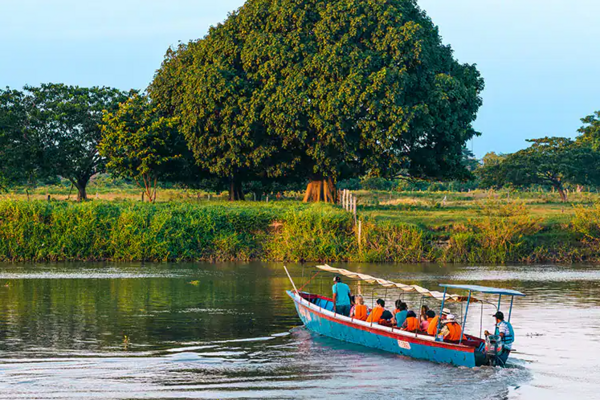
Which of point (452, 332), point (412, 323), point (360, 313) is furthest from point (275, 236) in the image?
point (452, 332)

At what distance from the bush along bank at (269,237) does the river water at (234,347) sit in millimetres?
8496

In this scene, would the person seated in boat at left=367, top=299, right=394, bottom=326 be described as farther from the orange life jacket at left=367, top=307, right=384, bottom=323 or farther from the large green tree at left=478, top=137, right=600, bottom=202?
the large green tree at left=478, top=137, right=600, bottom=202

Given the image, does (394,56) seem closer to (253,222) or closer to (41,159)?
(253,222)

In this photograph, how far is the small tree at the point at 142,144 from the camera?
2392 inches

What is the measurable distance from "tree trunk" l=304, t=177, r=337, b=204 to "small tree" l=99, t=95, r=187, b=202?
9.87 metres

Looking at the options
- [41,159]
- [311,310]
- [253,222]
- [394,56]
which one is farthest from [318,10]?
[311,310]

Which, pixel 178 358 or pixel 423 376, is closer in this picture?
pixel 423 376

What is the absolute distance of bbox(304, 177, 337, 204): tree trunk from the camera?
62.9 m

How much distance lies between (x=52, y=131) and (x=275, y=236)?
93.0 ft

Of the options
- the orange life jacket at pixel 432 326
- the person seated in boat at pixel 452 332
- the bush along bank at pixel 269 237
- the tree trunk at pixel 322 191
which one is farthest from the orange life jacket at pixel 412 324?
the tree trunk at pixel 322 191

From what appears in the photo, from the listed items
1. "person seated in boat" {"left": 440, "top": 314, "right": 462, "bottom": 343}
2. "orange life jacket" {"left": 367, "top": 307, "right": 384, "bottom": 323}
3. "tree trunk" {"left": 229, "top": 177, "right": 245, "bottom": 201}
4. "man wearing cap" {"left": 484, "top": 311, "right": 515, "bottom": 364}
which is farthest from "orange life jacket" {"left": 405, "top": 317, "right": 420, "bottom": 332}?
"tree trunk" {"left": 229, "top": 177, "right": 245, "bottom": 201}

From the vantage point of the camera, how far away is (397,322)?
23000 millimetres

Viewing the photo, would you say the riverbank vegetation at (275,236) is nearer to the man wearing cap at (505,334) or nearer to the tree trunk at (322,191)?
the tree trunk at (322,191)

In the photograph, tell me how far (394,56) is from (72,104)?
91.8 ft
